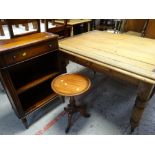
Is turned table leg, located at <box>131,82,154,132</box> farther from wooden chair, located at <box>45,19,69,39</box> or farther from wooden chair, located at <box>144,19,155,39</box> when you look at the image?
wooden chair, located at <box>144,19,155,39</box>

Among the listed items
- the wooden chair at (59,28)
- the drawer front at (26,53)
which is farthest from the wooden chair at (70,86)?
the wooden chair at (59,28)

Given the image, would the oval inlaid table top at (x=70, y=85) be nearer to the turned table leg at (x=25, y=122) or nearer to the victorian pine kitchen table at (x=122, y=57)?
the victorian pine kitchen table at (x=122, y=57)

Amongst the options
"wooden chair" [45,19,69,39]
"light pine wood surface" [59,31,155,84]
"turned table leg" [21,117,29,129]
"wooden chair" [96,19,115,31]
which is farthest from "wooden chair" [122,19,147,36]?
"turned table leg" [21,117,29,129]

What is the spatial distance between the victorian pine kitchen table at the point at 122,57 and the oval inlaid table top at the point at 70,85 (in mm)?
180

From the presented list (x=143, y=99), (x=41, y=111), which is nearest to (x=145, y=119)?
(x=143, y=99)

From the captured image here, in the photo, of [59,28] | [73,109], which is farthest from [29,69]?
[59,28]

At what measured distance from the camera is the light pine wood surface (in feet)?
3.78

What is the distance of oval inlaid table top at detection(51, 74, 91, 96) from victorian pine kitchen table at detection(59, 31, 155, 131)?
0.18 metres

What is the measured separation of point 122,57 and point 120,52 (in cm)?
14

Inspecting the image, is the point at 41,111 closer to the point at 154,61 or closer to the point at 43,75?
the point at 43,75

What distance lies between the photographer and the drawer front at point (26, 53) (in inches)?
45.6

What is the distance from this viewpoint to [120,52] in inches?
58.3

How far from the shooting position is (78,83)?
4.67ft
